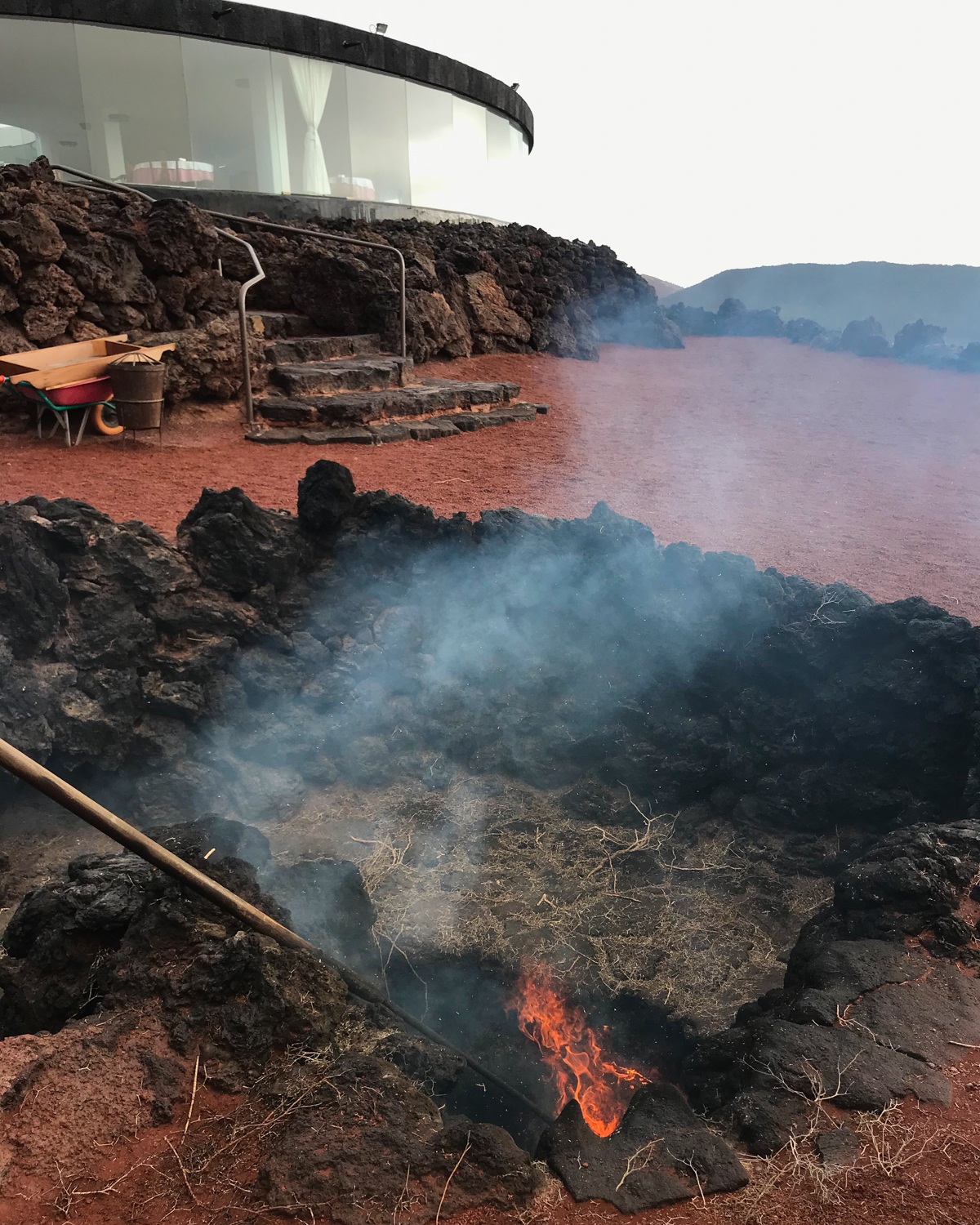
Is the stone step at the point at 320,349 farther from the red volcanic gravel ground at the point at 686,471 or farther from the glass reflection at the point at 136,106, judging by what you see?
the glass reflection at the point at 136,106

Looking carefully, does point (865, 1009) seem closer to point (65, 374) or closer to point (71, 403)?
point (71, 403)

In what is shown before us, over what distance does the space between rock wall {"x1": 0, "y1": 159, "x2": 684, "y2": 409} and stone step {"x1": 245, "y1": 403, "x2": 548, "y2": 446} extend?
1056mm

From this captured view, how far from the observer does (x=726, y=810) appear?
500cm

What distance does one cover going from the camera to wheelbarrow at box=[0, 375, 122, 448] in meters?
9.07

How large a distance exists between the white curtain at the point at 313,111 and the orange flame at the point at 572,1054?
2070cm

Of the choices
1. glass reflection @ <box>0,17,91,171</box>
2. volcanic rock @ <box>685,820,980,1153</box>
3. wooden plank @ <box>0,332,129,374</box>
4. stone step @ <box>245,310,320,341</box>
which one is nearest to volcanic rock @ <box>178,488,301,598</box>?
volcanic rock @ <box>685,820,980,1153</box>

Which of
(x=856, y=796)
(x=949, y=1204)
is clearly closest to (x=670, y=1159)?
(x=949, y=1204)

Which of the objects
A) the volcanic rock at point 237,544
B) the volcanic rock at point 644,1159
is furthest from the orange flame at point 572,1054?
the volcanic rock at point 237,544

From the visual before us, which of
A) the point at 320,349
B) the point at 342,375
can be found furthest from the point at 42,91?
the point at 342,375

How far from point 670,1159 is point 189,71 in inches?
851

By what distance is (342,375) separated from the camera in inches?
478

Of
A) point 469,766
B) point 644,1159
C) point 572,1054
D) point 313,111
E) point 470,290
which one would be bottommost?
point 572,1054

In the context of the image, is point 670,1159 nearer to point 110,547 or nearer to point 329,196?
point 110,547

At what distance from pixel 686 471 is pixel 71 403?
7.44m
